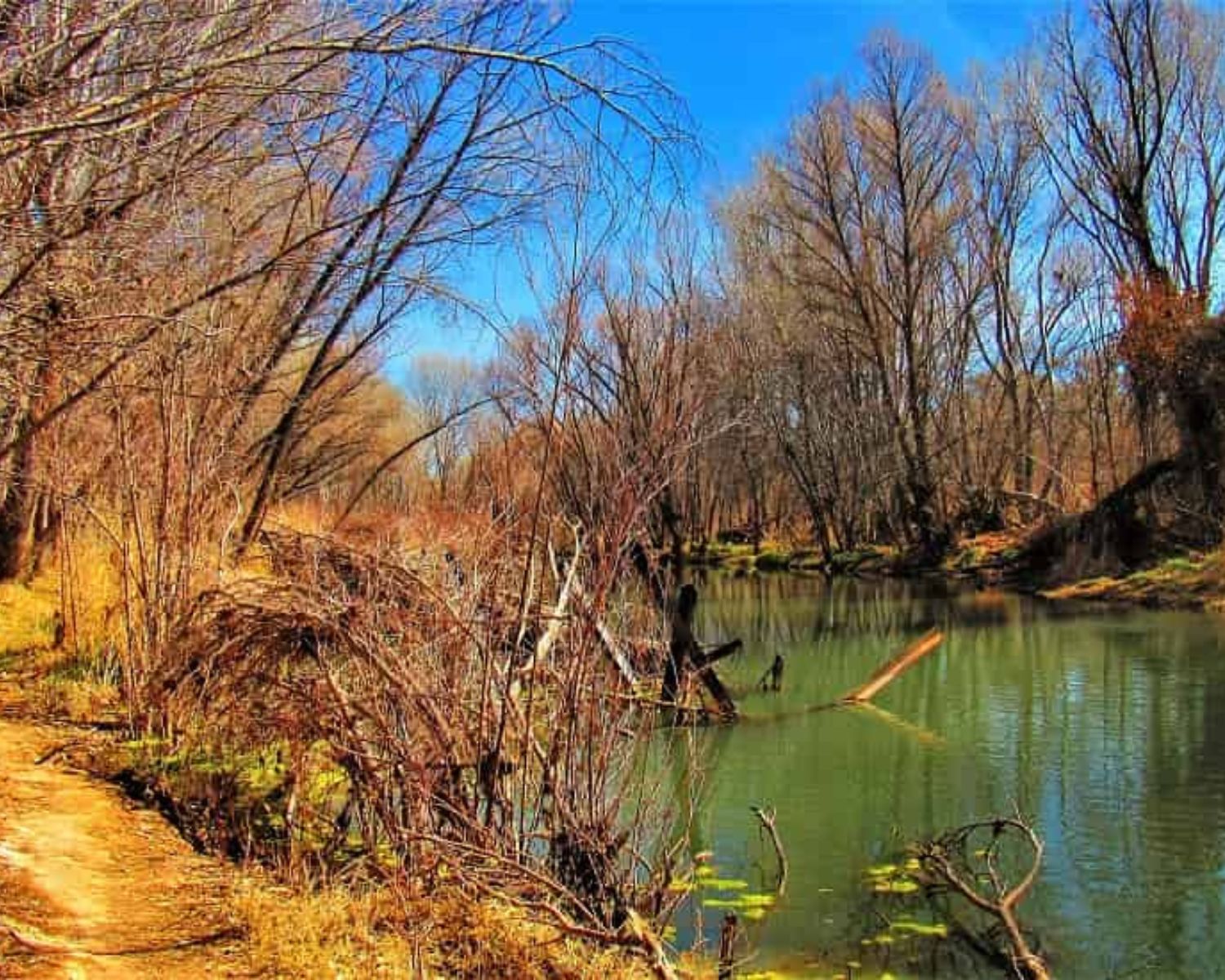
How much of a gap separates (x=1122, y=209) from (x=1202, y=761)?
22.0 metres

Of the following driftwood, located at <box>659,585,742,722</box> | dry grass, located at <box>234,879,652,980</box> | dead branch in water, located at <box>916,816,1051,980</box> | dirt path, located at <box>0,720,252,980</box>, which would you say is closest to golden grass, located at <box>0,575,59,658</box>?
dirt path, located at <box>0,720,252,980</box>

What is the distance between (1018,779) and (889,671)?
11.5 ft

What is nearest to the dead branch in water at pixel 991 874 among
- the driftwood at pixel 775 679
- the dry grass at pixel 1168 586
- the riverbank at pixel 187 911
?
the riverbank at pixel 187 911

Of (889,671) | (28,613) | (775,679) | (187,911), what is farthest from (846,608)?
(187,911)

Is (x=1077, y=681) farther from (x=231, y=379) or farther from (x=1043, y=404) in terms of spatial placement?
(x=1043, y=404)

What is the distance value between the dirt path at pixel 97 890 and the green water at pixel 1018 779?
2528mm

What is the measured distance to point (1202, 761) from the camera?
9664mm

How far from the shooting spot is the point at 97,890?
4.36 meters

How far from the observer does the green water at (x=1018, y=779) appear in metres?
6.06

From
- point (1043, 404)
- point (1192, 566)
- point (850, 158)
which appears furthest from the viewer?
point (1043, 404)

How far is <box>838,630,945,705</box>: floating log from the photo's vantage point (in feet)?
38.4

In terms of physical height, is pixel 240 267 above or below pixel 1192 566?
above

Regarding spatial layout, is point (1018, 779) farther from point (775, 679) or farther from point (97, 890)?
point (97, 890)

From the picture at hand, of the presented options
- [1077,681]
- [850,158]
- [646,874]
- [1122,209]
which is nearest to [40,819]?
[646,874]
